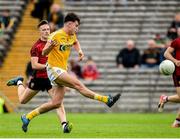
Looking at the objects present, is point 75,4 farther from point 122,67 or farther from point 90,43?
point 122,67

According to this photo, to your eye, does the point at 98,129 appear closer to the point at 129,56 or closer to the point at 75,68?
the point at 129,56

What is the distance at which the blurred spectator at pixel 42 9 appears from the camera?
3888cm

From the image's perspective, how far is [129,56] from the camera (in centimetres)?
3519

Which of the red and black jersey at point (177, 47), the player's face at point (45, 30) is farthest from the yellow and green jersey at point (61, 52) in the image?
the red and black jersey at point (177, 47)

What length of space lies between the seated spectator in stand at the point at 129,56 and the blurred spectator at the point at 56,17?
11.2 ft

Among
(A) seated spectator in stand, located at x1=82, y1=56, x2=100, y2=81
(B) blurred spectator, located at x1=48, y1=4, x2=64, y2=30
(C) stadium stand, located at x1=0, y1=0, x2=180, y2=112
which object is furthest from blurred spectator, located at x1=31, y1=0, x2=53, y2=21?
(A) seated spectator in stand, located at x1=82, y1=56, x2=100, y2=81

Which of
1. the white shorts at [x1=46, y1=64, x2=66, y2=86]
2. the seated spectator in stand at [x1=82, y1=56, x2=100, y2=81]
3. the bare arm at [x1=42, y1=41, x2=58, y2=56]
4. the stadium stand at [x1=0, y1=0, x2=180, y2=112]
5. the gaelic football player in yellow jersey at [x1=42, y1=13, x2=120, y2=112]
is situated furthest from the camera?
the seated spectator in stand at [x1=82, y1=56, x2=100, y2=81]

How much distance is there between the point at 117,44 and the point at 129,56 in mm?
3011

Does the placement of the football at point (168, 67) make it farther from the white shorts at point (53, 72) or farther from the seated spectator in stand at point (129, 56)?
the seated spectator in stand at point (129, 56)

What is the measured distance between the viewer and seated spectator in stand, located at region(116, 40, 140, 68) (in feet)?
115

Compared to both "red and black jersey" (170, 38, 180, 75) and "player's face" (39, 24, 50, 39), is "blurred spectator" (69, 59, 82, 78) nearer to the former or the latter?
"red and black jersey" (170, 38, 180, 75)

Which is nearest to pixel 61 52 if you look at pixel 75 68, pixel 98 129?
pixel 98 129

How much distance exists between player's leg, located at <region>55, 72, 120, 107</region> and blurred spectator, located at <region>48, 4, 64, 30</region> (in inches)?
693

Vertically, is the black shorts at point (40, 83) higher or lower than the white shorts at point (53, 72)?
lower
